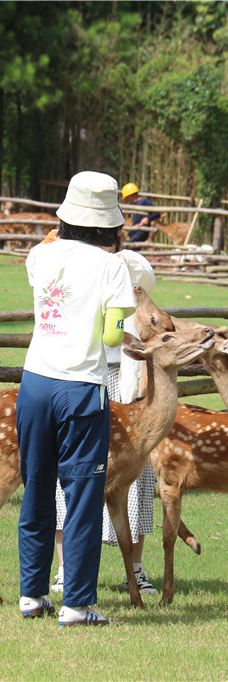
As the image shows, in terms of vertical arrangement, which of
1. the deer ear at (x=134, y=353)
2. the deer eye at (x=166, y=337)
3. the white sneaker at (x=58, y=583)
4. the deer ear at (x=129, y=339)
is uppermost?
the deer ear at (x=129, y=339)

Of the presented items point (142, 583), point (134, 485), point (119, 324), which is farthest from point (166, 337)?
point (142, 583)

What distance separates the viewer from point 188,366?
8602mm

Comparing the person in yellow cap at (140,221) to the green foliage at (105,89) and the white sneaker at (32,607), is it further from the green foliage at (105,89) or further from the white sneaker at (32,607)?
the white sneaker at (32,607)

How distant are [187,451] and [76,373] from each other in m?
1.88

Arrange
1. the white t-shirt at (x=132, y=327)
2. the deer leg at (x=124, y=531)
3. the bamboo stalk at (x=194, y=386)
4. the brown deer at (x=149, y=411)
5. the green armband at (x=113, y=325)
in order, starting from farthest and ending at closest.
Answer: the bamboo stalk at (x=194, y=386) → the white t-shirt at (x=132, y=327) → the deer leg at (x=124, y=531) → the brown deer at (x=149, y=411) → the green armband at (x=113, y=325)

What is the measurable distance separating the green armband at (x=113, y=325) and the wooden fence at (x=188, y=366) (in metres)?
3.65

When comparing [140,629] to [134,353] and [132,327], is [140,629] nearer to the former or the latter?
[134,353]

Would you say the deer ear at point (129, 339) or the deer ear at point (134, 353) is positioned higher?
the deer ear at point (129, 339)

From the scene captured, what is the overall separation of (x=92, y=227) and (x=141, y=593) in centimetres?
222

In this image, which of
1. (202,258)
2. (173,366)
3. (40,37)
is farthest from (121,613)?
(40,37)

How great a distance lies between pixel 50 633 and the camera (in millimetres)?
5070

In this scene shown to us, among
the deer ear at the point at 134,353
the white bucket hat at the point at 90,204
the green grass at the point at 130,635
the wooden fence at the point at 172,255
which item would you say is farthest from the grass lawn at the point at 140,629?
the wooden fence at the point at 172,255

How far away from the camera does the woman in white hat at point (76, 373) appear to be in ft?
16.4

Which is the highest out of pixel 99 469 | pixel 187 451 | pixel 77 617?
pixel 99 469
